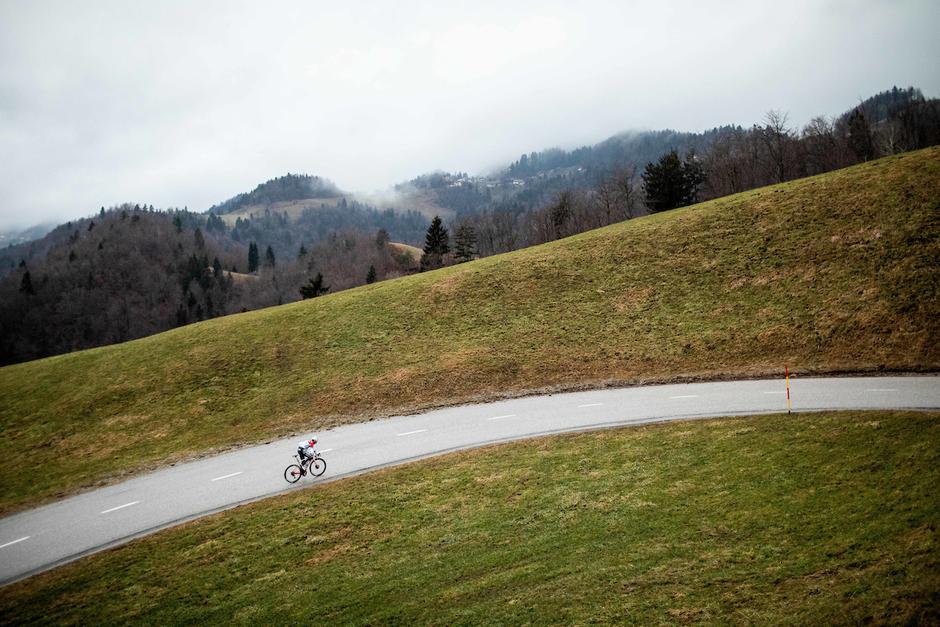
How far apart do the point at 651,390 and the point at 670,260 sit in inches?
653

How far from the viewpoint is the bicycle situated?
1783 centimetres

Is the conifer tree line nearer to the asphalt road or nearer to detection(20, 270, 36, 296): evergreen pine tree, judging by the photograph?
detection(20, 270, 36, 296): evergreen pine tree

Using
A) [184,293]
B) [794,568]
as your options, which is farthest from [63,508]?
[184,293]

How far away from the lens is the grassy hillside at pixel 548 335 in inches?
957

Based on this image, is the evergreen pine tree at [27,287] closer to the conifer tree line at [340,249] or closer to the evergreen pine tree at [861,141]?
the conifer tree line at [340,249]

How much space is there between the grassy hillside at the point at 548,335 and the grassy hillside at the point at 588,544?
10.1m

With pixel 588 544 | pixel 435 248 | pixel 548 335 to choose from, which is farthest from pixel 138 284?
pixel 588 544

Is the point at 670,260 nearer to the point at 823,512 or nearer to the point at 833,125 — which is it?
the point at 823,512

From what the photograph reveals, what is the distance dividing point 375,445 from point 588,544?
40.5 feet

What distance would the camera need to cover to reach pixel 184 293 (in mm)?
142125

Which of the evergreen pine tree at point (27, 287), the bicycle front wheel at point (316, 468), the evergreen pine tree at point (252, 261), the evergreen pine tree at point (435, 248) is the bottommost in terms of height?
the bicycle front wheel at point (316, 468)

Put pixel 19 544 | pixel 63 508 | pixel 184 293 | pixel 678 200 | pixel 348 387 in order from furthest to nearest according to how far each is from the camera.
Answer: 1. pixel 184 293
2. pixel 678 200
3. pixel 348 387
4. pixel 63 508
5. pixel 19 544

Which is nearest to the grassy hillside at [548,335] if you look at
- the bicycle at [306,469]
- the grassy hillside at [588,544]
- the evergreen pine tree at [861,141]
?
the bicycle at [306,469]

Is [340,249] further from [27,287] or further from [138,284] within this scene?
[27,287]
